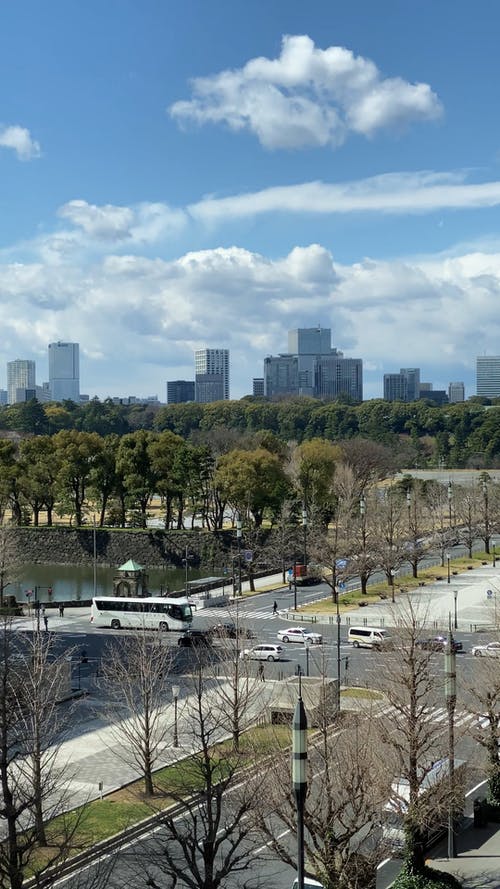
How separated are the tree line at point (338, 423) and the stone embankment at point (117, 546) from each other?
4017 cm

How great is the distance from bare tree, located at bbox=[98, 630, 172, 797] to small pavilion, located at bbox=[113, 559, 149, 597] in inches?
851

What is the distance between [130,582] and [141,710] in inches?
1018

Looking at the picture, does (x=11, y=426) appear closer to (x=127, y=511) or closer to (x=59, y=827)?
(x=127, y=511)

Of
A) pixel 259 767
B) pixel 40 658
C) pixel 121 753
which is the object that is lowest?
pixel 121 753

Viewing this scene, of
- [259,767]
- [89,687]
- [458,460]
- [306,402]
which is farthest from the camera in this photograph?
[306,402]

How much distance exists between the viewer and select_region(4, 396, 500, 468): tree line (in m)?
121

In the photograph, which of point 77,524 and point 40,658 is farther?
point 77,524

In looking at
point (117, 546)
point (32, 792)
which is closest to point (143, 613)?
point (32, 792)

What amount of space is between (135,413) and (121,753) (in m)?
158

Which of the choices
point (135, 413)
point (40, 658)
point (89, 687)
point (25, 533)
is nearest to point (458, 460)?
point (25, 533)

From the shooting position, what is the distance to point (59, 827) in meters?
21.3

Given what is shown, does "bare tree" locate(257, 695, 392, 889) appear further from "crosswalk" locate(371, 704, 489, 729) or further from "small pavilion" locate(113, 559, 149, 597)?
"small pavilion" locate(113, 559, 149, 597)

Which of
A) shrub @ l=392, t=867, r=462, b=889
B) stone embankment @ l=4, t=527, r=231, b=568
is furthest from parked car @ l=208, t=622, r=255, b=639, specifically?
stone embankment @ l=4, t=527, r=231, b=568

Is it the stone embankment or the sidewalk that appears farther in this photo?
the stone embankment
